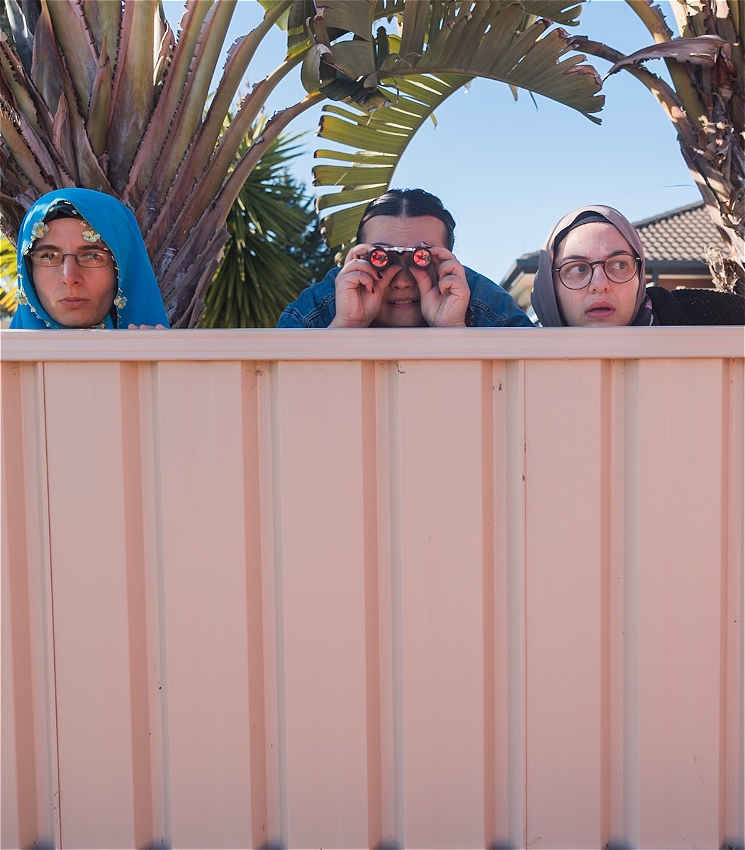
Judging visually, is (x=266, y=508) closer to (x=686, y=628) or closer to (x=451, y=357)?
(x=451, y=357)

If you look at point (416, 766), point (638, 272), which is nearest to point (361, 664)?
point (416, 766)

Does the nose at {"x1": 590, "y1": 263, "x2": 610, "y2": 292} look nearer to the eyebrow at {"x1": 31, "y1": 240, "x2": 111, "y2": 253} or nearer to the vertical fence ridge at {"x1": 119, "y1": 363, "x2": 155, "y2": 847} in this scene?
the vertical fence ridge at {"x1": 119, "y1": 363, "x2": 155, "y2": 847}

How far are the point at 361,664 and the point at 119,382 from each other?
60cm

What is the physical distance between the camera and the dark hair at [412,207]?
70.2 inches

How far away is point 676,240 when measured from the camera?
11.7 m

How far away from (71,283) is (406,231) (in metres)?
0.84

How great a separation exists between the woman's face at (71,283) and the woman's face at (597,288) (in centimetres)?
112

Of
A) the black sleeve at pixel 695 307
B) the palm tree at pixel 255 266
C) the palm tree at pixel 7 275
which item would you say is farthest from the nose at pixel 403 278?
the palm tree at pixel 7 275

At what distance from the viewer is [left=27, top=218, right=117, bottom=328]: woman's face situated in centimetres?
152

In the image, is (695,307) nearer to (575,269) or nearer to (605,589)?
(575,269)

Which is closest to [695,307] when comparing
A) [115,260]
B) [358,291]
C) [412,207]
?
[412,207]

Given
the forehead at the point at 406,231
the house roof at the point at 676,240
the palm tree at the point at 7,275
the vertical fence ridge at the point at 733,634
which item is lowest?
the vertical fence ridge at the point at 733,634

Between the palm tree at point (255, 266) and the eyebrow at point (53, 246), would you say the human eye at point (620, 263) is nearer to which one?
the eyebrow at point (53, 246)

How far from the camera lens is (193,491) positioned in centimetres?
105
